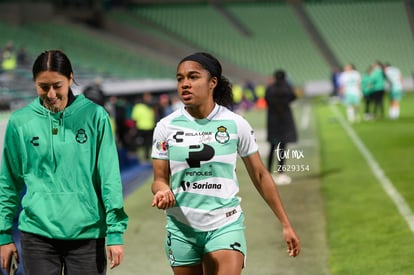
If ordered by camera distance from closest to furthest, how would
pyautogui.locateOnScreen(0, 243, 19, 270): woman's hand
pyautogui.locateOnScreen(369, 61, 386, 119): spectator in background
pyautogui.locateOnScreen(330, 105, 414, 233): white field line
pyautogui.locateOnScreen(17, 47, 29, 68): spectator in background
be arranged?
pyautogui.locateOnScreen(0, 243, 19, 270): woman's hand
pyautogui.locateOnScreen(330, 105, 414, 233): white field line
pyautogui.locateOnScreen(369, 61, 386, 119): spectator in background
pyautogui.locateOnScreen(17, 47, 29, 68): spectator in background

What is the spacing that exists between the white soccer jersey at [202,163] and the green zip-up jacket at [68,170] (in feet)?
1.54

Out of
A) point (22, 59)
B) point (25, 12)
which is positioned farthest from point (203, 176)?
point (25, 12)

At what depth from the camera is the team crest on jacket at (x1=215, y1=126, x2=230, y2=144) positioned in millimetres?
4898

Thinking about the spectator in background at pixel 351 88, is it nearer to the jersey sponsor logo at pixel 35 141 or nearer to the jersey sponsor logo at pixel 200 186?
the jersey sponsor logo at pixel 200 186

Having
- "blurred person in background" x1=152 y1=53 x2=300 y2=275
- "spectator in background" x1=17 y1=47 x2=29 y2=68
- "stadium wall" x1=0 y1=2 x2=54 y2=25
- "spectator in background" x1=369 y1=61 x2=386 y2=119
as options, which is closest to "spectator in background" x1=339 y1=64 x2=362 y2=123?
"spectator in background" x1=369 y1=61 x2=386 y2=119

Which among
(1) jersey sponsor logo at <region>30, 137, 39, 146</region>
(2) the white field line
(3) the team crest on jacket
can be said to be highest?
(1) jersey sponsor logo at <region>30, 137, 39, 146</region>

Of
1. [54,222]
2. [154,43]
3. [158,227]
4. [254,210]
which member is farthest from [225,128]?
[154,43]

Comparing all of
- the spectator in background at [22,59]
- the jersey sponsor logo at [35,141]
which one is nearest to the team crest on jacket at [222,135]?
the jersey sponsor logo at [35,141]

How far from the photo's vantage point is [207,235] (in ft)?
16.1

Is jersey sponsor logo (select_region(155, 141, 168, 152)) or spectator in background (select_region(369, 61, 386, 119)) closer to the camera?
jersey sponsor logo (select_region(155, 141, 168, 152))

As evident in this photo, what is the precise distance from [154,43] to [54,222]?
53460mm

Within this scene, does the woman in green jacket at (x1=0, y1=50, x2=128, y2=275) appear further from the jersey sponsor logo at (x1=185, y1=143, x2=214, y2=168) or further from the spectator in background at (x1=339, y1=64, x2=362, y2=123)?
the spectator in background at (x1=339, y1=64, x2=362, y2=123)

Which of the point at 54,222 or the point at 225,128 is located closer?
the point at 54,222

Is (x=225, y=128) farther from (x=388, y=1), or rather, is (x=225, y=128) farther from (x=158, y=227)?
(x=388, y=1)
